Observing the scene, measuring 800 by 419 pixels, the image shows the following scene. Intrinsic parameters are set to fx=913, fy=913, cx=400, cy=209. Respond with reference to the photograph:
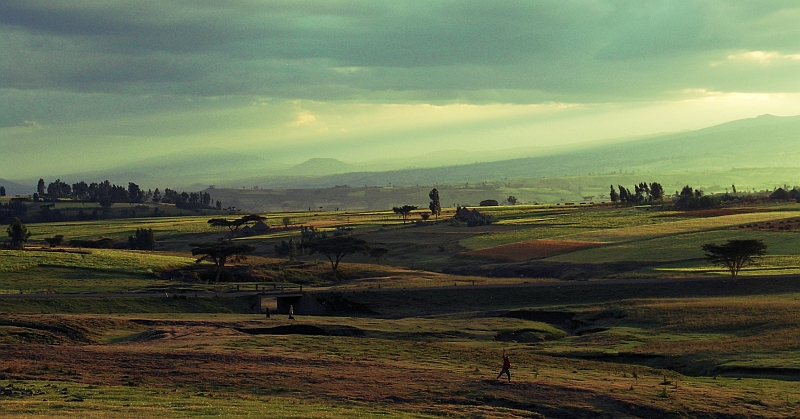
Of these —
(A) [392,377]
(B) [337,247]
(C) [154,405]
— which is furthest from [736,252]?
(C) [154,405]

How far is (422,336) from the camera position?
62.8 metres

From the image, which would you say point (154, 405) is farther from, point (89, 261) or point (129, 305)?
point (89, 261)

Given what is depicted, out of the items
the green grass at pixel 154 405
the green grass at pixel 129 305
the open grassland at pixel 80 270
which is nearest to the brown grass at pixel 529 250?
the open grassland at pixel 80 270

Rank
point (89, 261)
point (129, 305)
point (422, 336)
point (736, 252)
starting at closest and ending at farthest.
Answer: point (422, 336) → point (129, 305) → point (736, 252) → point (89, 261)

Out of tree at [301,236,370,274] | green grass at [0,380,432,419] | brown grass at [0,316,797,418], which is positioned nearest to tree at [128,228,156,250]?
tree at [301,236,370,274]

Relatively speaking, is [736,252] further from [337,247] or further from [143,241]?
[143,241]

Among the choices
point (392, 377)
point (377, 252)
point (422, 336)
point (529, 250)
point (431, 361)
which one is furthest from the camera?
point (377, 252)

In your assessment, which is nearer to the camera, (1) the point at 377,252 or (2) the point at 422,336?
(2) the point at 422,336

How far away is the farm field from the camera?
127ft

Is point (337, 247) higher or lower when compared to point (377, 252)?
higher

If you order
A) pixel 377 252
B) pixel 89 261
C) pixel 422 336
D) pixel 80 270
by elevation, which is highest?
pixel 89 261

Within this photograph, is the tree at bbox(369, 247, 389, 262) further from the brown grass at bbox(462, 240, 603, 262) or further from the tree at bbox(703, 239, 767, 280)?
the tree at bbox(703, 239, 767, 280)

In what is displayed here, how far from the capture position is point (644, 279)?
91.2 metres

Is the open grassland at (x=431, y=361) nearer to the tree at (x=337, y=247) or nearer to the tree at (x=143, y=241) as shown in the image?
the tree at (x=337, y=247)
